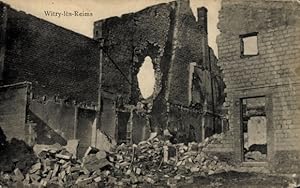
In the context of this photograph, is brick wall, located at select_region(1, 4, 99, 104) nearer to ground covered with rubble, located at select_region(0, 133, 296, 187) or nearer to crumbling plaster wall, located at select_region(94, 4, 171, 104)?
crumbling plaster wall, located at select_region(94, 4, 171, 104)

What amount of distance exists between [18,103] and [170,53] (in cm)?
814

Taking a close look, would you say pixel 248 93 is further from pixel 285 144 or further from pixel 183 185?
pixel 183 185

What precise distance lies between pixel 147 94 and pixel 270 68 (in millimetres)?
7929

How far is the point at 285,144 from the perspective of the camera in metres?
8.75

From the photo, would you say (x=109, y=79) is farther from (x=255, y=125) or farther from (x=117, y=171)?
(x=117, y=171)

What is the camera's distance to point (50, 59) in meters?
Answer: 14.2

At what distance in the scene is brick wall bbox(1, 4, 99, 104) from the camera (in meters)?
13.0

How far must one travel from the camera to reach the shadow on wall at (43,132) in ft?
38.0

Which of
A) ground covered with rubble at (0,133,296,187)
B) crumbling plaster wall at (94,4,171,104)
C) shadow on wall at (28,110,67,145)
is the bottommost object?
ground covered with rubble at (0,133,296,187)

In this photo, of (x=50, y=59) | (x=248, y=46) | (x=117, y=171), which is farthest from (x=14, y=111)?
(x=248, y=46)

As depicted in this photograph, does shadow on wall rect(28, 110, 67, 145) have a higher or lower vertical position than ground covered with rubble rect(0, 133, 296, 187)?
higher

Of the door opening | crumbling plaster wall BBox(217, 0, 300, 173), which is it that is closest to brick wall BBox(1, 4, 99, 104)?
crumbling plaster wall BBox(217, 0, 300, 173)

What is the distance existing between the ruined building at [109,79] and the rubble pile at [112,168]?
1.39 m

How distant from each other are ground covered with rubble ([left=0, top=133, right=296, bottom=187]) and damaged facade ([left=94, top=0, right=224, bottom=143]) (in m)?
4.28
